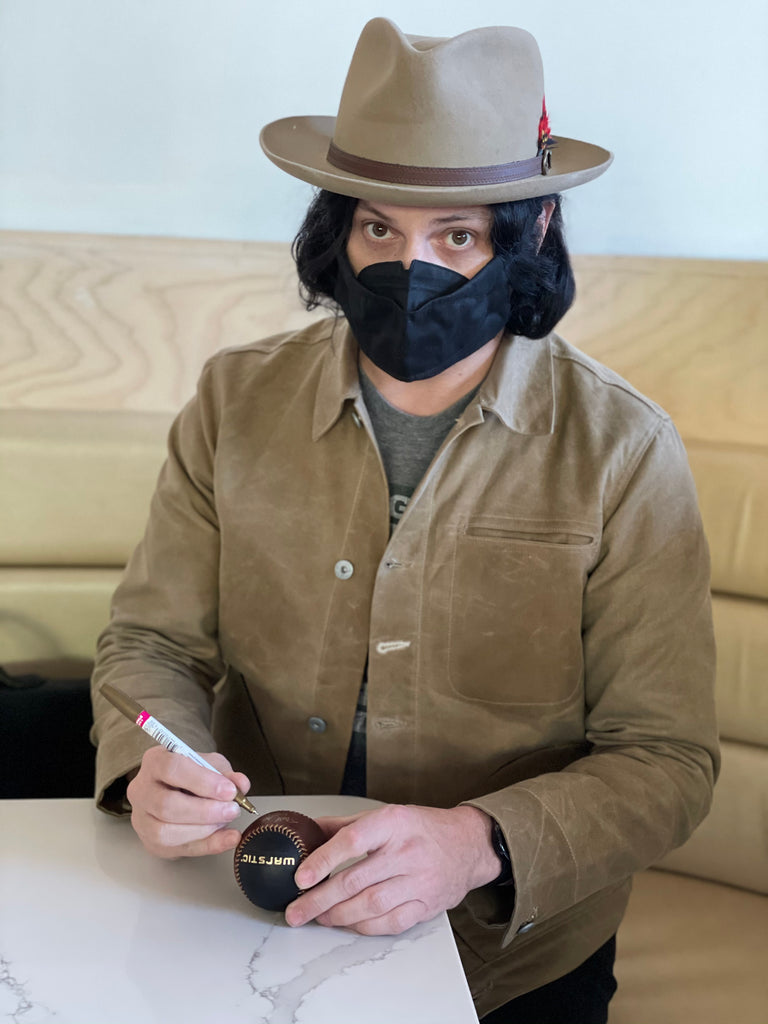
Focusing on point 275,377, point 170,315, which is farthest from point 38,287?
point 275,377

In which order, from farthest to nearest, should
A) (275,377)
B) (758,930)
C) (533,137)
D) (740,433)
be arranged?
(740,433) → (758,930) → (275,377) → (533,137)

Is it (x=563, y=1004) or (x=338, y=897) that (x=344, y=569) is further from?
(x=563, y=1004)

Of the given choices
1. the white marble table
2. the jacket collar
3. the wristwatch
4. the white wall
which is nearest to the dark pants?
the wristwatch

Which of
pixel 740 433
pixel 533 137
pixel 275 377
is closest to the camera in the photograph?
pixel 533 137

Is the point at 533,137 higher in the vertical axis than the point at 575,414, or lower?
higher

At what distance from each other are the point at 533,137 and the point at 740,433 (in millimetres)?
830

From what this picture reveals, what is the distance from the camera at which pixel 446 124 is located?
3.99 ft

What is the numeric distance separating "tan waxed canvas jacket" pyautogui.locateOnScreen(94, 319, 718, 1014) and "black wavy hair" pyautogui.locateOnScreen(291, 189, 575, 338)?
51 mm

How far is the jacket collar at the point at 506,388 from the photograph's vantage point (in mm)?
1320

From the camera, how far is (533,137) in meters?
1.27

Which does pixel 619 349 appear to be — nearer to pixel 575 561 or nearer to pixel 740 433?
pixel 740 433

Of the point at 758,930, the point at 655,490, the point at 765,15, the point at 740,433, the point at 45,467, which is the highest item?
the point at 765,15

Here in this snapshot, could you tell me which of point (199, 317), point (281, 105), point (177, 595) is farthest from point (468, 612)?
point (281, 105)

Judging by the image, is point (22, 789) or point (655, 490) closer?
point (655, 490)
